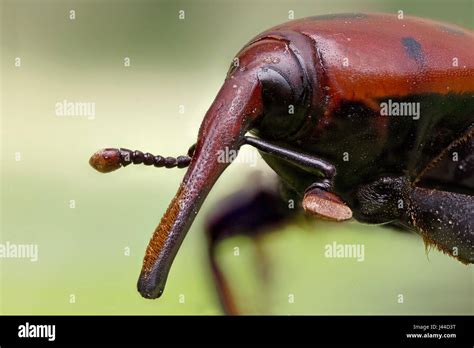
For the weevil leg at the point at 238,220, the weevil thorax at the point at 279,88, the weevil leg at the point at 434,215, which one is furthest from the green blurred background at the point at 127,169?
the weevil thorax at the point at 279,88

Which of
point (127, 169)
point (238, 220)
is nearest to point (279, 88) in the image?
point (238, 220)

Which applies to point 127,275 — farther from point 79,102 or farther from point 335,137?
point 335,137

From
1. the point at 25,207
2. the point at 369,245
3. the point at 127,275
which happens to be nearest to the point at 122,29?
the point at 25,207

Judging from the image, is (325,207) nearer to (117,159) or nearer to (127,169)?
(117,159)

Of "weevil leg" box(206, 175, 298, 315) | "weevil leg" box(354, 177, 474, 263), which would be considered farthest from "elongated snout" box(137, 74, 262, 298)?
"weevil leg" box(206, 175, 298, 315)

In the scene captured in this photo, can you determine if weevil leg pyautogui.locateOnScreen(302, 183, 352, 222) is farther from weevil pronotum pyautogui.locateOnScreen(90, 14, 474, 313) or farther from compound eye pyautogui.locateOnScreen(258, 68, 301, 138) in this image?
compound eye pyautogui.locateOnScreen(258, 68, 301, 138)
